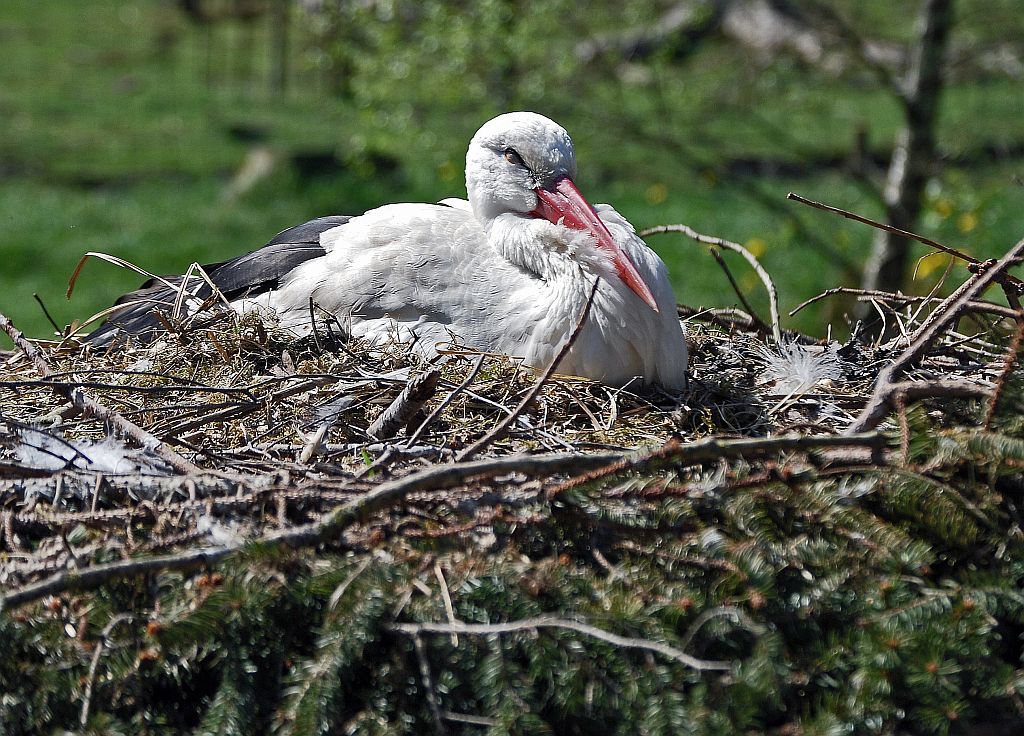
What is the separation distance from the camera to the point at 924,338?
83.9 inches

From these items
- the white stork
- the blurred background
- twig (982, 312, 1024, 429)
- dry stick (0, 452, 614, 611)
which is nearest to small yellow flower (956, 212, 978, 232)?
the blurred background

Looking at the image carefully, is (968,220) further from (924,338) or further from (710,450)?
(710,450)

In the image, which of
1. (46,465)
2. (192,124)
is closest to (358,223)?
(46,465)

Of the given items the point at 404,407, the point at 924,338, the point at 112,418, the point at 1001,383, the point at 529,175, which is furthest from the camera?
the point at 529,175

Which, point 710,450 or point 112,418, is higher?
point 710,450

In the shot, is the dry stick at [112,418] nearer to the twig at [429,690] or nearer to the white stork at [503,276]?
the white stork at [503,276]

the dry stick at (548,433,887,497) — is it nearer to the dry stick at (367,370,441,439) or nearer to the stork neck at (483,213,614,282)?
the dry stick at (367,370,441,439)

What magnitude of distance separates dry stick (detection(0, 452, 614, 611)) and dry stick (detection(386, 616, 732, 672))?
18 cm

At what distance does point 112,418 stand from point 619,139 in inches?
176

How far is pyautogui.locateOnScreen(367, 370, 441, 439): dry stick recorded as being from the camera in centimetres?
234

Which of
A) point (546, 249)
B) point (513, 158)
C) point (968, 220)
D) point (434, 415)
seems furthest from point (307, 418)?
point (968, 220)

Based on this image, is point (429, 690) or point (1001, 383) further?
point (1001, 383)

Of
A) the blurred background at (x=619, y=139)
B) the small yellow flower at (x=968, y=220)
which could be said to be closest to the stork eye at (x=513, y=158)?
the blurred background at (x=619, y=139)

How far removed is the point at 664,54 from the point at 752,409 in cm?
374
